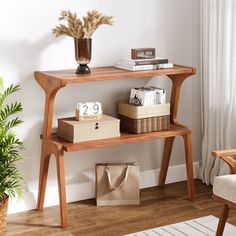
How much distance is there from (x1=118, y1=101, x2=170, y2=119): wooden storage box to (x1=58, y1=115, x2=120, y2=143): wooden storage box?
0.52 ft

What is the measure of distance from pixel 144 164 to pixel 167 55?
81cm

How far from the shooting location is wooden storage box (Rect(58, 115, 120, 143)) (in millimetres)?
3303

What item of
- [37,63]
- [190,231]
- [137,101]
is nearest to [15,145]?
[37,63]

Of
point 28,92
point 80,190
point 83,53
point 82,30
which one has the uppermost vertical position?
point 82,30

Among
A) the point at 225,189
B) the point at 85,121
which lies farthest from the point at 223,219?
the point at 85,121

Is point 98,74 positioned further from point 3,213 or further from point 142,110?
point 3,213

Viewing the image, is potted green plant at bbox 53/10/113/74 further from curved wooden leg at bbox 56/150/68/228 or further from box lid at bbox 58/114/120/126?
curved wooden leg at bbox 56/150/68/228

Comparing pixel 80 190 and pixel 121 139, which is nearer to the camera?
pixel 121 139

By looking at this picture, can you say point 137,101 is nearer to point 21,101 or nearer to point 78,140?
point 78,140

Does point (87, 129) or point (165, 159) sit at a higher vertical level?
point (87, 129)

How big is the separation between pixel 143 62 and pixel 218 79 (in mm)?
650

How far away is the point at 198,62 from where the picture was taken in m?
4.04

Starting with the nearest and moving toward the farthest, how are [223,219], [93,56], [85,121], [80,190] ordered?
[223,219], [85,121], [93,56], [80,190]

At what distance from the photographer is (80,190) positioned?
3.76 metres
